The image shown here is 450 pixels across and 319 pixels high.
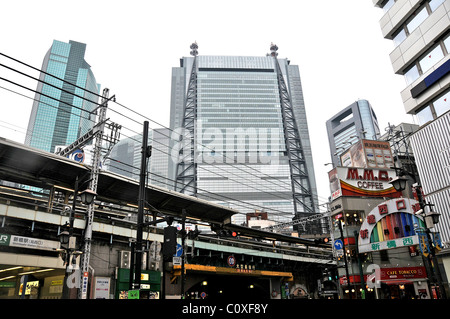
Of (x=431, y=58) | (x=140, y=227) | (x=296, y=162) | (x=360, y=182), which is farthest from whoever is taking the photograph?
(x=296, y=162)

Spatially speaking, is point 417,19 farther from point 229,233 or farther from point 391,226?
point 229,233

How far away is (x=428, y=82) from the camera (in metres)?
26.0

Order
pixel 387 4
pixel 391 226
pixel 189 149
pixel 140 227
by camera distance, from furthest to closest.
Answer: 1. pixel 189 149
2. pixel 391 226
3. pixel 387 4
4. pixel 140 227

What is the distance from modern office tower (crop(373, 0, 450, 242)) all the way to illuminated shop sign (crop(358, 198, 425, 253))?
7.75m

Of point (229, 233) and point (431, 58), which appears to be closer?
point (431, 58)

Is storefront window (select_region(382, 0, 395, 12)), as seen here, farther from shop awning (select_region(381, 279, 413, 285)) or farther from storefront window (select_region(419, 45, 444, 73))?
shop awning (select_region(381, 279, 413, 285))

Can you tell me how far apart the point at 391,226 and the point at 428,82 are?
52.2ft

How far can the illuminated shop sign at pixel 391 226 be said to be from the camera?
31.7m

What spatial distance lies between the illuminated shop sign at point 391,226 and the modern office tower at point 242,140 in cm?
11131

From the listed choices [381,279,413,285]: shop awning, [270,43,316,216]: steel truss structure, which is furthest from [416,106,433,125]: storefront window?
[270,43,316,216]: steel truss structure

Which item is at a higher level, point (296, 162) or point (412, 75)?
point (296, 162)

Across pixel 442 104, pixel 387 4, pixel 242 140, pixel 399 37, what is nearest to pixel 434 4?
pixel 399 37
